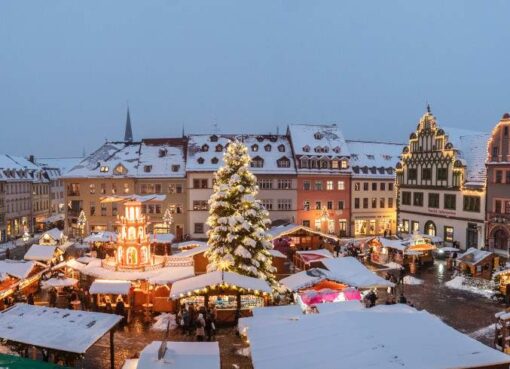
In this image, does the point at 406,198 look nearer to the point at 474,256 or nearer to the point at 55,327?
the point at 474,256

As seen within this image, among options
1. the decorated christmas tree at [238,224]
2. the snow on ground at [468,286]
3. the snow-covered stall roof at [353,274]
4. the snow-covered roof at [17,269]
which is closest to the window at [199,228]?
the decorated christmas tree at [238,224]

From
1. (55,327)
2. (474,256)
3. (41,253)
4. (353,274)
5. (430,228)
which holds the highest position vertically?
(55,327)

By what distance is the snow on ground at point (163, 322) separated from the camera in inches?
999

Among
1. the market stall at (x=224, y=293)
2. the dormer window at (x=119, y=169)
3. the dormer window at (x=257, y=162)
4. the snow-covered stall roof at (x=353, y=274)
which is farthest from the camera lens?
the dormer window at (x=257, y=162)

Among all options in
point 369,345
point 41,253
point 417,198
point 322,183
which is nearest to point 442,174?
point 417,198

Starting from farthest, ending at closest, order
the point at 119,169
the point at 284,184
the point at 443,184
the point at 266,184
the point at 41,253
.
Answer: the point at 119,169, the point at 284,184, the point at 266,184, the point at 443,184, the point at 41,253

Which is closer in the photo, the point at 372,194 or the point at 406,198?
the point at 406,198

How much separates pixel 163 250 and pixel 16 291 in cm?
1907

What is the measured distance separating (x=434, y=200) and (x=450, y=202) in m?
2.52

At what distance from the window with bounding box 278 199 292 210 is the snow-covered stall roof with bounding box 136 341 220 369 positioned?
43316 mm

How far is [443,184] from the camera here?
50375 mm

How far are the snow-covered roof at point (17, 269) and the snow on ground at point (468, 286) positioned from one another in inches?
1079

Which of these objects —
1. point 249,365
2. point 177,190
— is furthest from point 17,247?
point 249,365

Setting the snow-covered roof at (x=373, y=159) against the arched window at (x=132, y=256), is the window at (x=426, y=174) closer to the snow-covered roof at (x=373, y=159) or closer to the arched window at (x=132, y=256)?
the snow-covered roof at (x=373, y=159)
